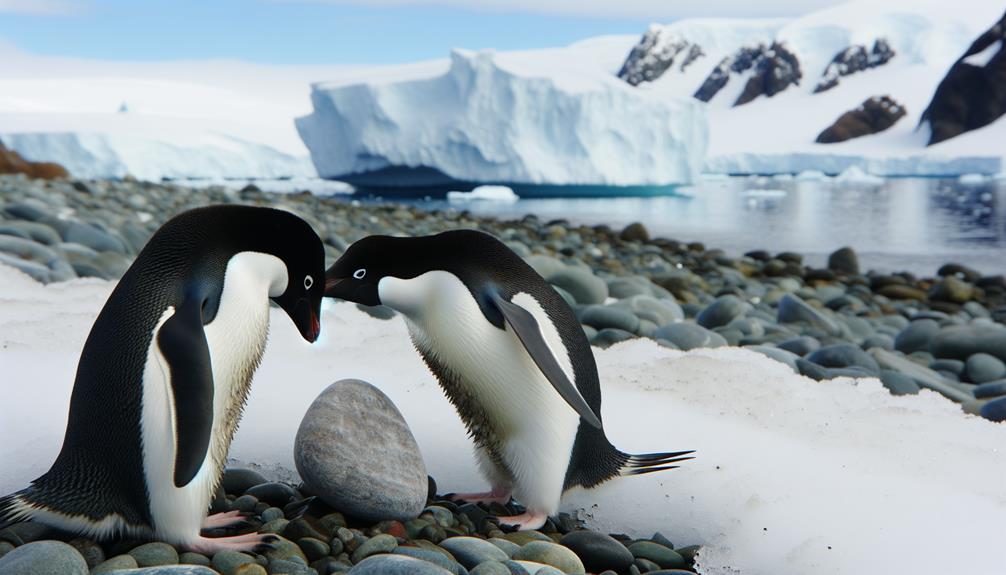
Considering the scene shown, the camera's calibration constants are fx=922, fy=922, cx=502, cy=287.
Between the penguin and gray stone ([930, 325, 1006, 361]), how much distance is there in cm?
332

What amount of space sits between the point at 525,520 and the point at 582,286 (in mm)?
3038

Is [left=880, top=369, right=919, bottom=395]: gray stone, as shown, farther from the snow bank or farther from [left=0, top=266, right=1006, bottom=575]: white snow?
the snow bank

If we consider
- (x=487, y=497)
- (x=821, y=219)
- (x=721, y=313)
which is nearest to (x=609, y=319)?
(x=721, y=313)

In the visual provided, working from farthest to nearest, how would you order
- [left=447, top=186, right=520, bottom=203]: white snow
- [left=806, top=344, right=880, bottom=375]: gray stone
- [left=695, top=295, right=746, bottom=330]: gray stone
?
[left=447, top=186, right=520, bottom=203]: white snow → [left=695, top=295, right=746, bottom=330]: gray stone → [left=806, top=344, right=880, bottom=375]: gray stone

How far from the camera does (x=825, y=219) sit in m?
22.2

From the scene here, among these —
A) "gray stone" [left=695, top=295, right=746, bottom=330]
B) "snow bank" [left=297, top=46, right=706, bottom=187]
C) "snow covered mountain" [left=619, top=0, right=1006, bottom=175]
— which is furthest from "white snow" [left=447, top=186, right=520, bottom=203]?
"snow covered mountain" [left=619, top=0, right=1006, bottom=175]

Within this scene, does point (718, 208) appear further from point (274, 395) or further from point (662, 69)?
point (662, 69)

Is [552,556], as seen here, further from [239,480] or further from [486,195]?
[486,195]

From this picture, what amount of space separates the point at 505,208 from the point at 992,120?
50.6 meters

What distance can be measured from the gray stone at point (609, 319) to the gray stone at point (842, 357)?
0.77 meters

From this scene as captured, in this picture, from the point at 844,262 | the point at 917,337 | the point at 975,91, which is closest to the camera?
the point at 917,337

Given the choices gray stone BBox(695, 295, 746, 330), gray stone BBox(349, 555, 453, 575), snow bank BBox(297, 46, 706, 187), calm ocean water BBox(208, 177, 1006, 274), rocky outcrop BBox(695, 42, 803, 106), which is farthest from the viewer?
rocky outcrop BBox(695, 42, 803, 106)

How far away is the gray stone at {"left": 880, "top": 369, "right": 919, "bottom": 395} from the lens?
3.59 metres

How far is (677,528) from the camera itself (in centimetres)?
211
